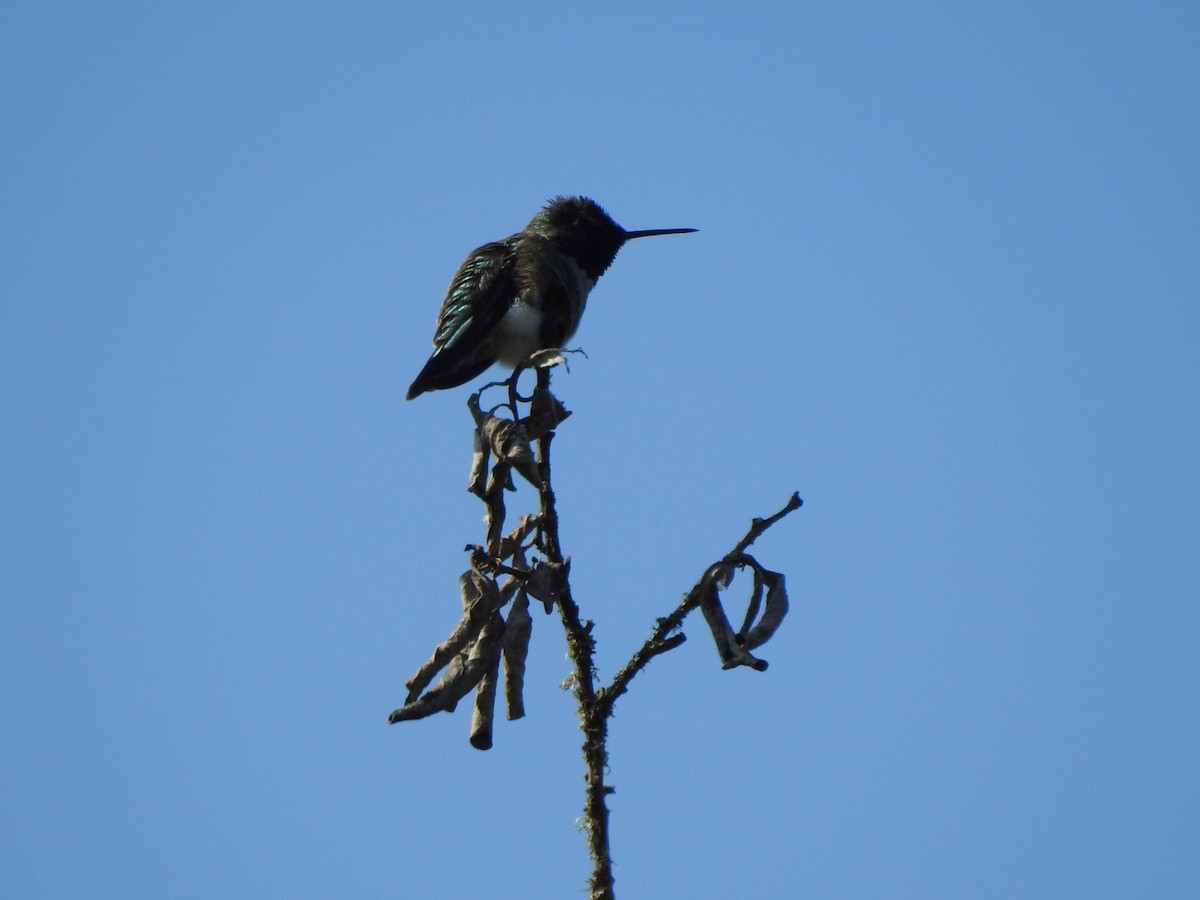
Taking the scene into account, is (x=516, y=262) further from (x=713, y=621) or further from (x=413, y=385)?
(x=713, y=621)

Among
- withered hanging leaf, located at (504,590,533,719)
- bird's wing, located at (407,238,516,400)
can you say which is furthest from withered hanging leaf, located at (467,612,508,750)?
bird's wing, located at (407,238,516,400)

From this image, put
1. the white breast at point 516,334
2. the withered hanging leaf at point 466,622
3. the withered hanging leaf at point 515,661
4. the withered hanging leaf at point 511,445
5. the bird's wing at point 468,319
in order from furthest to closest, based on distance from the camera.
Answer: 1. the white breast at point 516,334
2. the bird's wing at point 468,319
3. the withered hanging leaf at point 511,445
4. the withered hanging leaf at point 515,661
5. the withered hanging leaf at point 466,622

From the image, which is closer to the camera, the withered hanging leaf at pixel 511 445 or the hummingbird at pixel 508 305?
the withered hanging leaf at pixel 511 445

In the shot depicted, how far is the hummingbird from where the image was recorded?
551 cm

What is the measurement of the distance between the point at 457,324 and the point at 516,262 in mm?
530

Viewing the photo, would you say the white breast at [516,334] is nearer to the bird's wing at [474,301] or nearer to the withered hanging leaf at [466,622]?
the bird's wing at [474,301]

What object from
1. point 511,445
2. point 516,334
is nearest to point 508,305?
point 516,334

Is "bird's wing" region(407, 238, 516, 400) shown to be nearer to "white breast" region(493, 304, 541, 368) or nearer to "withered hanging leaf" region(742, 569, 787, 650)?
"white breast" region(493, 304, 541, 368)

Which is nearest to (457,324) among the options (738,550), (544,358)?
(544,358)

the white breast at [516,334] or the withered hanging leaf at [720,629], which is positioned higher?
the white breast at [516,334]

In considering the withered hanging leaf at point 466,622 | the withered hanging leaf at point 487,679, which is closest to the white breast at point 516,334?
the withered hanging leaf at point 466,622

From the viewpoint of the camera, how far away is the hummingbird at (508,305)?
18.1 feet

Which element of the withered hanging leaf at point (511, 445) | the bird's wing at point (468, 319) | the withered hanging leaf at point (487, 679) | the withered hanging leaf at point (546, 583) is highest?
the bird's wing at point (468, 319)

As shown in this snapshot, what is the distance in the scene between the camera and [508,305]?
18.8 feet
